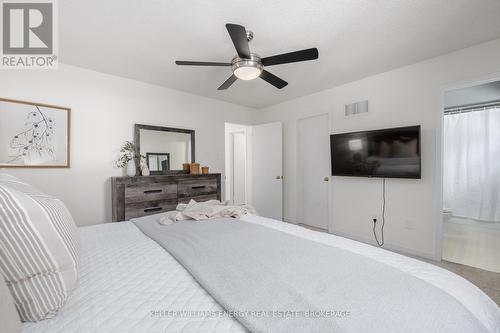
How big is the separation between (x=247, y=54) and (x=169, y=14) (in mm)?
721

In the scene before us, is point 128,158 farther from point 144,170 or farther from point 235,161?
point 235,161

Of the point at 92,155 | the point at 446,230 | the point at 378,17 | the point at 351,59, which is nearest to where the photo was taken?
the point at 378,17

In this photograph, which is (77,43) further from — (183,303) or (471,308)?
(471,308)

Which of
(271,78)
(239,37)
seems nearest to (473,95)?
(271,78)

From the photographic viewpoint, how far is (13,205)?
66 centimetres

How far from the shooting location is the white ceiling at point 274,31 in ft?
5.66

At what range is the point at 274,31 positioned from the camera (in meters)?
2.01

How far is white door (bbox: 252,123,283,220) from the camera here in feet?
14.0

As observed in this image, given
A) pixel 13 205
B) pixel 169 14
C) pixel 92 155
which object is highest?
pixel 169 14

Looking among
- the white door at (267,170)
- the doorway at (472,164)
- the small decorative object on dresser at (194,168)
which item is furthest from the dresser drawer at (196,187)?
the doorway at (472,164)

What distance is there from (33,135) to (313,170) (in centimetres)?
395

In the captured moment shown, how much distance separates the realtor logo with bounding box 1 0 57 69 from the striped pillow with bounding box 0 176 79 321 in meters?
1.97

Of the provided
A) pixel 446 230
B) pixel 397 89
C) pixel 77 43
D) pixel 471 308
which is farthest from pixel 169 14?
pixel 446 230

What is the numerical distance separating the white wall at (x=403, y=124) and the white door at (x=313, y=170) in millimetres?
205
